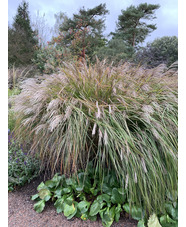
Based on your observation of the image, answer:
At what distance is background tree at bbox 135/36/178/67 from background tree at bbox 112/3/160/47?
3420 millimetres

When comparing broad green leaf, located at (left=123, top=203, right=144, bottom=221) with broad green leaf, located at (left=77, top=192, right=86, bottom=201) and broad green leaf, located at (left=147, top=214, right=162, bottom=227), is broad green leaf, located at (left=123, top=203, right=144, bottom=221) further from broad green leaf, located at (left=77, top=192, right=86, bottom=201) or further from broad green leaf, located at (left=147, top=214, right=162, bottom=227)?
broad green leaf, located at (left=77, top=192, right=86, bottom=201)

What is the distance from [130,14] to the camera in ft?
33.0

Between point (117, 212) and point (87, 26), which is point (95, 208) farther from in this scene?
point (87, 26)

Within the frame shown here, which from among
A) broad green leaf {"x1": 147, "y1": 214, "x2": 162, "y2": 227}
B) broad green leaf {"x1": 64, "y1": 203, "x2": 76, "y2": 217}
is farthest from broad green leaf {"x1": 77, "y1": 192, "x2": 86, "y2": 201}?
broad green leaf {"x1": 147, "y1": 214, "x2": 162, "y2": 227}

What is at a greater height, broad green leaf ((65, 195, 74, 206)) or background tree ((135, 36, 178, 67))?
background tree ((135, 36, 178, 67))

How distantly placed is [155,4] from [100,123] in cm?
1112

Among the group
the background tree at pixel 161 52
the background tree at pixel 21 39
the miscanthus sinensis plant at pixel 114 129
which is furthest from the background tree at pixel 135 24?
the miscanthus sinensis plant at pixel 114 129

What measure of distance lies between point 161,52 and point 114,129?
261 inches

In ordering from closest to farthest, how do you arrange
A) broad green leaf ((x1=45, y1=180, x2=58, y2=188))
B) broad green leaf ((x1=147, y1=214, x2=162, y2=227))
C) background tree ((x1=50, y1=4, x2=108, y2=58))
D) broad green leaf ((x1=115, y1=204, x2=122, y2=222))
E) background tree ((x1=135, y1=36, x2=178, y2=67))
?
broad green leaf ((x1=147, y1=214, x2=162, y2=227))
broad green leaf ((x1=115, y1=204, x2=122, y2=222))
broad green leaf ((x1=45, y1=180, x2=58, y2=188))
background tree ((x1=135, y1=36, x2=178, y2=67))
background tree ((x1=50, y1=4, x2=108, y2=58))

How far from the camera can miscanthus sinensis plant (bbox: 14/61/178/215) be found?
49.7 inches

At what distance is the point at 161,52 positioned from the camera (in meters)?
6.91

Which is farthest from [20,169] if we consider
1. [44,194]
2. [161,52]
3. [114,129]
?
[161,52]

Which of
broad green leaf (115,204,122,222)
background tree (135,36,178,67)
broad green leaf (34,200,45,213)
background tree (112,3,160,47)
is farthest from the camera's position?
background tree (112,3,160,47)
